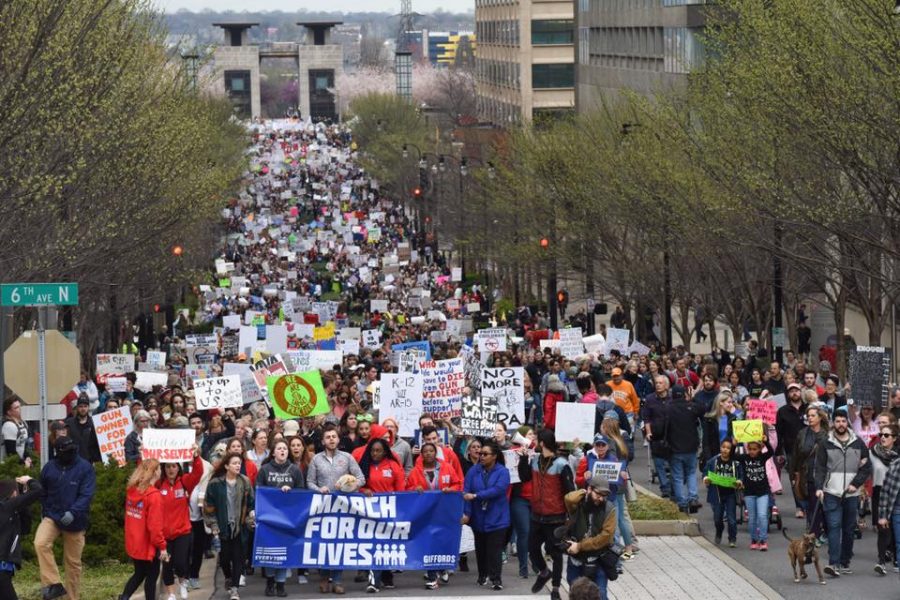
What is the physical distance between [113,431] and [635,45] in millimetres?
63349

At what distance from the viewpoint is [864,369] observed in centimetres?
2711

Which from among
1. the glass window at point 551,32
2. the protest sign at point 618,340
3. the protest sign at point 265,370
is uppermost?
the glass window at point 551,32

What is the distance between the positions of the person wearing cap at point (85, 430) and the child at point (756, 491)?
7.58 metres

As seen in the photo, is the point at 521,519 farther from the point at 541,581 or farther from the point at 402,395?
the point at 402,395

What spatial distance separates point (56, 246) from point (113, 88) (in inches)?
131

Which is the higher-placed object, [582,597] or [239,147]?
[239,147]

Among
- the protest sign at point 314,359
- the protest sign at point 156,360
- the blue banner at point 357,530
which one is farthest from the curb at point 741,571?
the protest sign at point 156,360

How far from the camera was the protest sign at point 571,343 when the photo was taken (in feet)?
128

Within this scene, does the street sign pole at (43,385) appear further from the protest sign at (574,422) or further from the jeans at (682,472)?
the jeans at (682,472)

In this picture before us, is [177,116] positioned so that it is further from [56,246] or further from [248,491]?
[248,491]

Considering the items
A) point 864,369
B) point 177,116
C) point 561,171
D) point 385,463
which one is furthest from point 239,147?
point 385,463

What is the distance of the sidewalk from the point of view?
1894 centimetres

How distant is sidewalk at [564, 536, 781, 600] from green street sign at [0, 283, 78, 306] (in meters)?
5.90

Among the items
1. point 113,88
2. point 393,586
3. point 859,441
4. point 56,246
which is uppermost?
point 113,88
